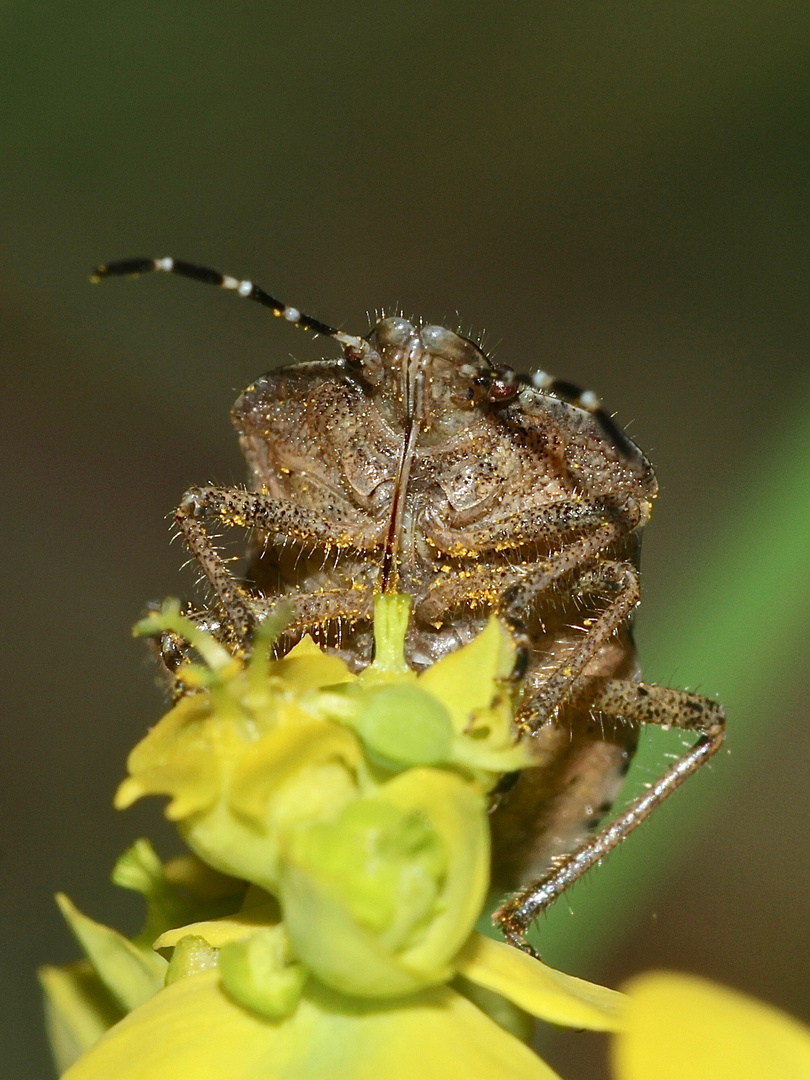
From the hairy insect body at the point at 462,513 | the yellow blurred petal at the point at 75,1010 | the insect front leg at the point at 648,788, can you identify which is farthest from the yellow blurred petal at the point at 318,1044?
the hairy insect body at the point at 462,513

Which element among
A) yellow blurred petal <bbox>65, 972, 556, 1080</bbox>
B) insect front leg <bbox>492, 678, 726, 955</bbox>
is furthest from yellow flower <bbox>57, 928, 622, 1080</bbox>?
insect front leg <bbox>492, 678, 726, 955</bbox>

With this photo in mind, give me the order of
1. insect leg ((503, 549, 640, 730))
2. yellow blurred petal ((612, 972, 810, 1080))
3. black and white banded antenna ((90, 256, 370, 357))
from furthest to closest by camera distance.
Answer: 1. insect leg ((503, 549, 640, 730))
2. black and white banded antenna ((90, 256, 370, 357))
3. yellow blurred petal ((612, 972, 810, 1080))

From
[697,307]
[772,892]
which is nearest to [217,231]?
[697,307]

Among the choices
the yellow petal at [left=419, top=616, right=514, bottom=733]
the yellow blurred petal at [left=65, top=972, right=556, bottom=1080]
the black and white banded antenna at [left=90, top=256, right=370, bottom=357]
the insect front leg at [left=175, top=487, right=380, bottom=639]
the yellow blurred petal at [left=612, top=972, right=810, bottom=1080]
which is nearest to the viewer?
the yellow blurred petal at [left=612, top=972, right=810, bottom=1080]

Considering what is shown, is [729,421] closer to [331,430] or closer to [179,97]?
[179,97]

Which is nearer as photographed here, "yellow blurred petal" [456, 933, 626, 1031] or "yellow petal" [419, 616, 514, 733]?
"yellow blurred petal" [456, 933, 626, 1031]

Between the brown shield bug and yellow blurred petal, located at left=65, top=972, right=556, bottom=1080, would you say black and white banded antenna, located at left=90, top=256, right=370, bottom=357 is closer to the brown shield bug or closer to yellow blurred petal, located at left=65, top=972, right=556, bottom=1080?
the brown shield bug

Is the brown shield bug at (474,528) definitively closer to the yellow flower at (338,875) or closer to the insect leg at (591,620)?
the insect leg at (591,620)
